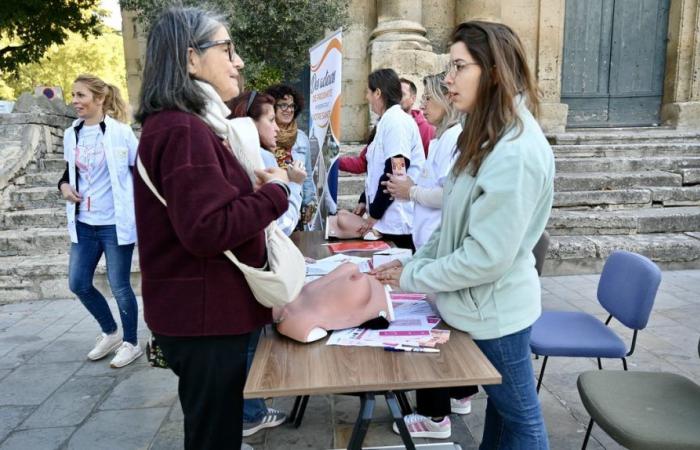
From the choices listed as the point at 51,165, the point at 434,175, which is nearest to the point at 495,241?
the point at 434,175

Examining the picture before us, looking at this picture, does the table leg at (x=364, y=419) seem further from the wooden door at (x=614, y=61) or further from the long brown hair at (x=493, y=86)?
the wooden door at (x=614, y=61)

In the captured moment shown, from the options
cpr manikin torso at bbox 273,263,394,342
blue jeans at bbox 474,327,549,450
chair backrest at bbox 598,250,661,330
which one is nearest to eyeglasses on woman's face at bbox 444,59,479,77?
cpr manikin torso at bbox 273,263,394,342

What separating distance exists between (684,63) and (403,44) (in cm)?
488

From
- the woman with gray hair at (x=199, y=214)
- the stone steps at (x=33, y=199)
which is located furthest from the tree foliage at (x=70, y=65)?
the woman with gray hair at (x=199, y=214)

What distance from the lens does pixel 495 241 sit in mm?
1488

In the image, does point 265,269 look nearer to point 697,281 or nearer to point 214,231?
point 214,231

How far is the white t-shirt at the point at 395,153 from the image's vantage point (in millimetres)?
3253

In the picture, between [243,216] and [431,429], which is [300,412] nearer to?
[431,429]

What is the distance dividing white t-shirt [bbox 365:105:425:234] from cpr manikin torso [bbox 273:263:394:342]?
4.93 feet

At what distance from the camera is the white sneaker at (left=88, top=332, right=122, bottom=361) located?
3.80 metres

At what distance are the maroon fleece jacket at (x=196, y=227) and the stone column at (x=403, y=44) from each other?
659 cm

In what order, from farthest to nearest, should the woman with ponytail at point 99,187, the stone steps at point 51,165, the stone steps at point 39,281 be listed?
the stone steps at point 51,165, the stone steps at point 39,281, the woman with ponytail at point 99,187

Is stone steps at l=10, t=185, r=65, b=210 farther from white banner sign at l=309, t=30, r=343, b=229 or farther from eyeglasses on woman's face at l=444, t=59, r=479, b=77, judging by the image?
eyeglasses on woman's face at l=444, t=59, r=479, b=77

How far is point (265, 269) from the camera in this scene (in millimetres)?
1602
